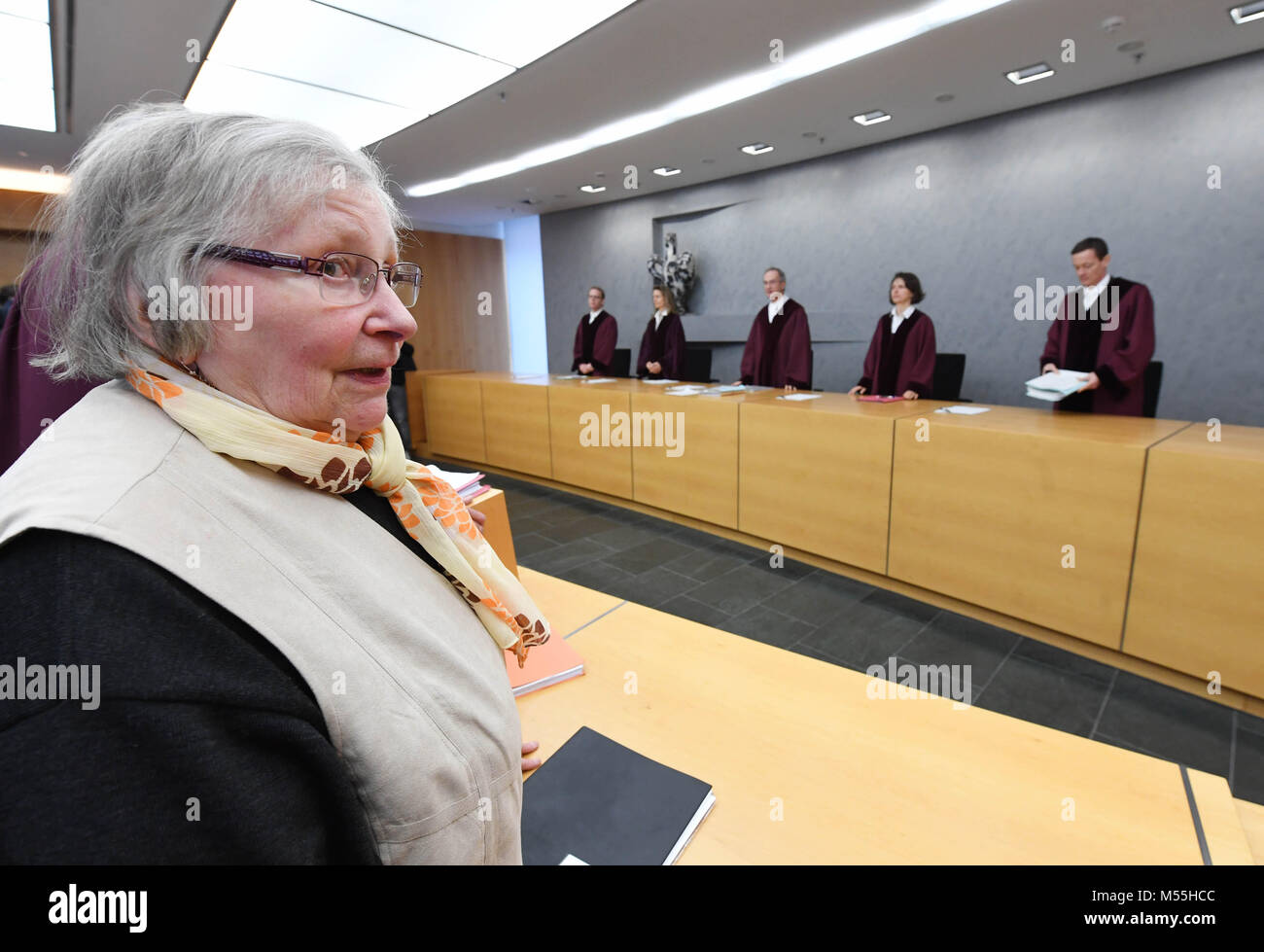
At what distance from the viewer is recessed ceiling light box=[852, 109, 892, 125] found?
538 cm

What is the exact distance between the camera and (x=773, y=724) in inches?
40.4

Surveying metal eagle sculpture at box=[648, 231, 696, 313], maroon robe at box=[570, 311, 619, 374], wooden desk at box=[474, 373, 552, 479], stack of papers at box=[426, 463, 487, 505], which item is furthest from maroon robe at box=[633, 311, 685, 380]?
stack of papers at box=[426, 463, 487, 505]

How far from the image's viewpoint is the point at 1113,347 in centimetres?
367

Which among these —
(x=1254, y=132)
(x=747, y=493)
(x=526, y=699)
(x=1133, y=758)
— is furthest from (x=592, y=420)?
(x=1254, y=132)

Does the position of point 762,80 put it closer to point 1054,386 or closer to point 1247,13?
point 1247,13

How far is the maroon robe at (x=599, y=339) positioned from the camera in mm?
7090

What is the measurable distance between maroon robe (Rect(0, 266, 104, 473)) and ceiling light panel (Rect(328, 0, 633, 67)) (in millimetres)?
3013

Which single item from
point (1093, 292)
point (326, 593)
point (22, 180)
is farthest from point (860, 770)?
point (22, 180)

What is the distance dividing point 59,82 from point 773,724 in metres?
6.15

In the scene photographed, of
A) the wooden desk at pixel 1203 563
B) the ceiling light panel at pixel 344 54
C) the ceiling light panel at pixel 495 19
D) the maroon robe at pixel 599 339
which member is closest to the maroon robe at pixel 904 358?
the wooden desk at pixel 1203 563

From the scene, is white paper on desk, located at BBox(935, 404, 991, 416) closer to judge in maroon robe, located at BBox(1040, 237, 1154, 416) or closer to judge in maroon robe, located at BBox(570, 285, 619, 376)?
judge in maroon robe, located at BBox(1040, 237, 1154, 416)

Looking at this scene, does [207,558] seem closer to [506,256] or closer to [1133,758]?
[1133,758]

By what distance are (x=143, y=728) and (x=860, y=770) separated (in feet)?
2.87

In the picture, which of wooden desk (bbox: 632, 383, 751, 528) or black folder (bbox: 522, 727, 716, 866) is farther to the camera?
wooden desk (bbox: 632, 383, 751, 528)
